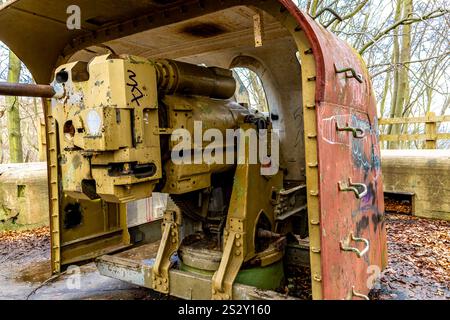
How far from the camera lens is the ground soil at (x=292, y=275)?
402 centimetres

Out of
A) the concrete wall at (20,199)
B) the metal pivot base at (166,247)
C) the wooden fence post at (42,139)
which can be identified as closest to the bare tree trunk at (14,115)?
the wooden fence post at (42,139)

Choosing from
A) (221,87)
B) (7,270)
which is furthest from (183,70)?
(7,270)

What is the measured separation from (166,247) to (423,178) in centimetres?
559

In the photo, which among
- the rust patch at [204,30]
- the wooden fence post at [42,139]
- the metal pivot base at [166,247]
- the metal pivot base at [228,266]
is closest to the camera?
the metal pivot base at [228,266]

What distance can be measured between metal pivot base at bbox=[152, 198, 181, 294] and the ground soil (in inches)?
22.2

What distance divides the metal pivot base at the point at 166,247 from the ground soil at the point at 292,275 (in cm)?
56

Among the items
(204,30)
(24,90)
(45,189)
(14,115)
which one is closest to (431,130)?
(204,30)

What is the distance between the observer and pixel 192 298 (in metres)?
3.32

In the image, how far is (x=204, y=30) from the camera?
4098 mm

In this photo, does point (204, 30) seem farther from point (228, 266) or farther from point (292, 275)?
point (292, 275)

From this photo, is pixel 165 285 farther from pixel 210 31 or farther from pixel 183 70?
pixel 210 31

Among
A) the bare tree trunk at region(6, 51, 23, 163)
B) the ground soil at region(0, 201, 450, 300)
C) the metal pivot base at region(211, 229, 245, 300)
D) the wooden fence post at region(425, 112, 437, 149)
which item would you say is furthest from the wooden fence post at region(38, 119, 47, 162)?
the wooden fence post at region(425, 112, 437, 149)

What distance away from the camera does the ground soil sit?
4.02m

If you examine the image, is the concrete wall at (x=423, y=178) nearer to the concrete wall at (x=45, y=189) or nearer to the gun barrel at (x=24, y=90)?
the concrete wall at (x=45, y=189)
